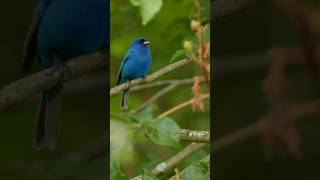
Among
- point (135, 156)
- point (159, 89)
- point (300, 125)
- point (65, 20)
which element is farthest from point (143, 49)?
point (300, 125)

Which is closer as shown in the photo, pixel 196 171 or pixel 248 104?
pixel 196 171

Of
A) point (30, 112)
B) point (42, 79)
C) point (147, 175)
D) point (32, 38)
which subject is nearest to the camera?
point (147, 175)

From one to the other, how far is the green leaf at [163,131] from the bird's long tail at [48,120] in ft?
2.10

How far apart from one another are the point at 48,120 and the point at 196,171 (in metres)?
0.71

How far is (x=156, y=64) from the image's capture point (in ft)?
4.16

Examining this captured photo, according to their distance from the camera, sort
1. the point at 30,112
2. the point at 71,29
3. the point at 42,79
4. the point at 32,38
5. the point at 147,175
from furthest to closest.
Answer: the point at 30,112 < the point at 32,38 < the point at 71,29 < the point at 42,79 < the point at 147,175

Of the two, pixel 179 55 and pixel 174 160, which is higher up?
pixel 179 55

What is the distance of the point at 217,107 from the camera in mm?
1680

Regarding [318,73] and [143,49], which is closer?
[318,73]

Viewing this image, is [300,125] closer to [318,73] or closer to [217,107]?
[217,107]

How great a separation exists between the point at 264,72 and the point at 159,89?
0.49m

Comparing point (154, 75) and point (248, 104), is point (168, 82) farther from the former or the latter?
point (248, 104)

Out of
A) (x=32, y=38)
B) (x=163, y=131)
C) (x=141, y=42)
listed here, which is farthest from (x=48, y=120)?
(x=163, y=131)

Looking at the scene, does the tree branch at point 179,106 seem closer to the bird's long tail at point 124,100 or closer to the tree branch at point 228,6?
the bird's long tail at point 124,100
